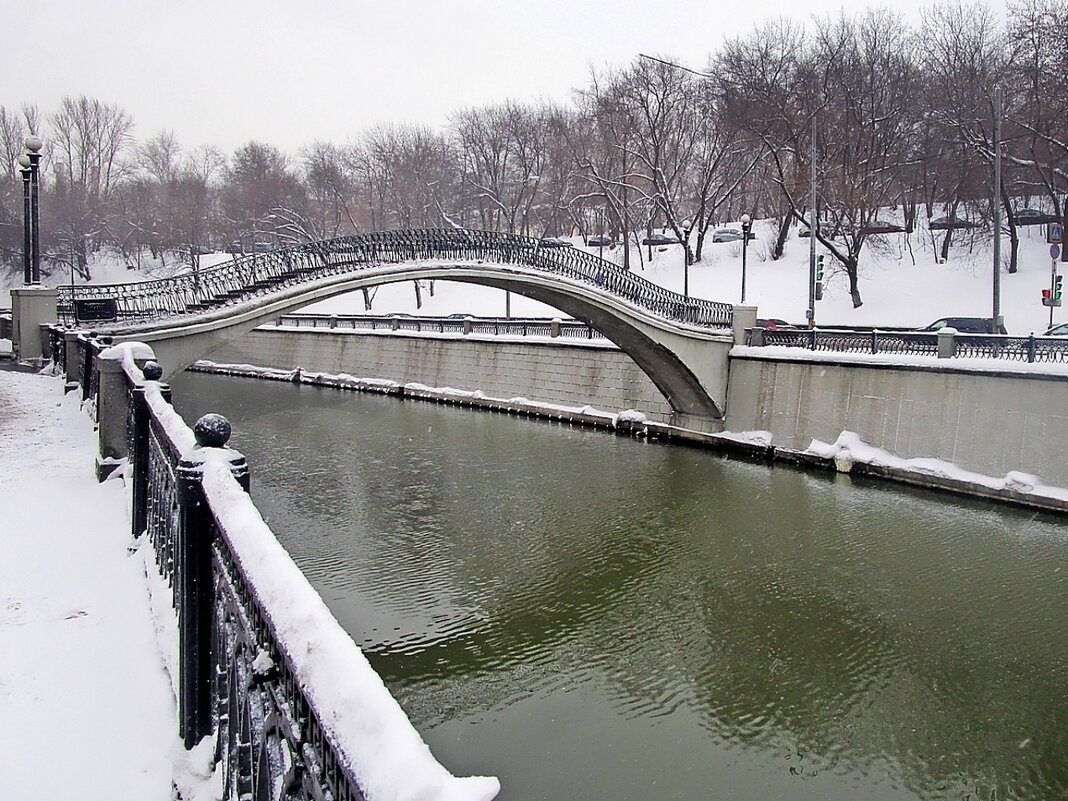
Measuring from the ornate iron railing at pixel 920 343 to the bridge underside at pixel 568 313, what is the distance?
5.88ft

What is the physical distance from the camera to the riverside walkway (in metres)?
3.40

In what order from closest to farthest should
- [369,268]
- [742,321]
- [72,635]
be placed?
[72,635] → [369,268] → [742,321]

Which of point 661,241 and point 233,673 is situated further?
point 661,241

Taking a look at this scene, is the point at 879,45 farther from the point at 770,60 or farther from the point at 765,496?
the point at 765,496

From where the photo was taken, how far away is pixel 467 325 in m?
29.5

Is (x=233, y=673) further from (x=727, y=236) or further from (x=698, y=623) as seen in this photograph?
(x=727, y=236)

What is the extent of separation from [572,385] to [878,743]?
1801 centimetres

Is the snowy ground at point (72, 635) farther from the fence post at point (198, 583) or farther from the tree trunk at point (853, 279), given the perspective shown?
the tree trunk at point (853, 279)

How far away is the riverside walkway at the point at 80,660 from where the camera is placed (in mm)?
3402

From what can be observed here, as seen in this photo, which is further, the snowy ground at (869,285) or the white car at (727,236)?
the white car at (727,236)

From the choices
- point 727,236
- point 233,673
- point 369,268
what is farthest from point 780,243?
point 233,673

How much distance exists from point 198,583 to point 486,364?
2484cm

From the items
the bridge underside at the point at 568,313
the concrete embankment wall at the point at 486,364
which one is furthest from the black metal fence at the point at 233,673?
the concrete embankment wall at the point at 486,364

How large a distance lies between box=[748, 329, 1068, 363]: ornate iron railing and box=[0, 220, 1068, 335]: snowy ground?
32.2 feet
